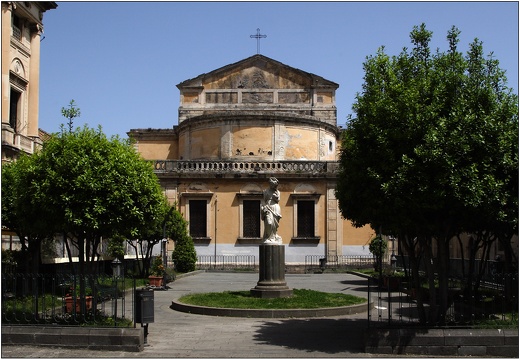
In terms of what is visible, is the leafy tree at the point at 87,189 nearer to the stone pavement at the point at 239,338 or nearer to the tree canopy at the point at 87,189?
the tree canopy at the point at 87,189

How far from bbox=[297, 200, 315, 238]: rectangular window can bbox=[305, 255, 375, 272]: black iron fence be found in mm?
1373

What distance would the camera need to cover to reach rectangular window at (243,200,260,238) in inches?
1405

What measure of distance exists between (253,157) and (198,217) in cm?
566

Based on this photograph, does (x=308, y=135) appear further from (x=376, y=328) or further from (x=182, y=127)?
(x=376, y=328)

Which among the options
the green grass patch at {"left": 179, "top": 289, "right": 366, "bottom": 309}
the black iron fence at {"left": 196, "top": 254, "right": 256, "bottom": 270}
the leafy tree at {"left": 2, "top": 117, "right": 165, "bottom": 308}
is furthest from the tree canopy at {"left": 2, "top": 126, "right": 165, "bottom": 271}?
the black iron fence at {"left": 196, "top": 254, "right": 256, "bottom": 270}

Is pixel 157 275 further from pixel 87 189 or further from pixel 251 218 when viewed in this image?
pixel 87 189

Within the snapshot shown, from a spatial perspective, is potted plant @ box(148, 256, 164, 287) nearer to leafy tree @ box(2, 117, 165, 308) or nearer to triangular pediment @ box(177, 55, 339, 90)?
leafy tree @ box(2, 117, 165, 308)

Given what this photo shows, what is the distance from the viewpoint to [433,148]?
1073 centimetres

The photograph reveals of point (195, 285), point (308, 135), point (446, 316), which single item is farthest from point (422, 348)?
point (308, 135)

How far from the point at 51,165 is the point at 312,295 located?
8.94m

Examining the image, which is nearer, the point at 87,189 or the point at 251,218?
the point at 87,189

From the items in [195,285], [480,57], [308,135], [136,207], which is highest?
[308,135]

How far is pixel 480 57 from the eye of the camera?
38.4 feet

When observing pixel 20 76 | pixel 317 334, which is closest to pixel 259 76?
pixel 20 76
